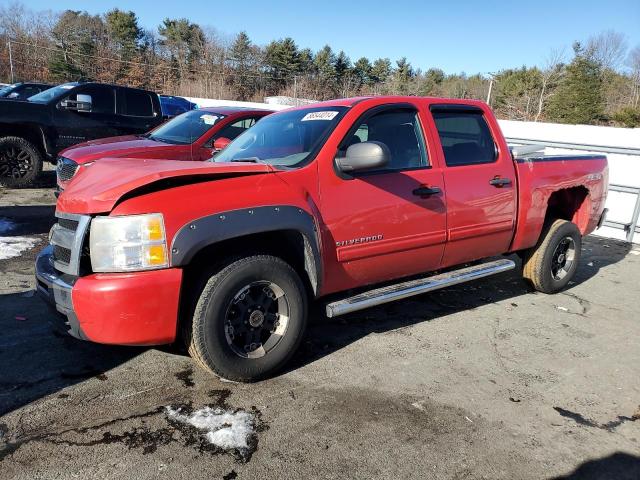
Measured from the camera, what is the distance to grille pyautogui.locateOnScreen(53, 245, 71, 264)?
3023mm

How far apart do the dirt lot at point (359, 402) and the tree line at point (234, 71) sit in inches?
1383

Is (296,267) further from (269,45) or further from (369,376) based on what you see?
(269,45)

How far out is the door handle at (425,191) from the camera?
3.85 metres

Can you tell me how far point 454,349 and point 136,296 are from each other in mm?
2428

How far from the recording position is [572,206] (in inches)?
223

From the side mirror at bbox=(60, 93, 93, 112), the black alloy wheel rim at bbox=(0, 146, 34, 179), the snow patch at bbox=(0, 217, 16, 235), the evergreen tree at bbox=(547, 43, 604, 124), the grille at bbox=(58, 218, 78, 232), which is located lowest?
the snow patch at bbox=(0, 217, 16, 235)

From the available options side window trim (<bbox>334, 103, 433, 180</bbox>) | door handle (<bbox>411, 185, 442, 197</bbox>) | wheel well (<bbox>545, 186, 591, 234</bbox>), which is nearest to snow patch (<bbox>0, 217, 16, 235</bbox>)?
side window trim (<bbox>334, 103, 433, 180</bbox>)

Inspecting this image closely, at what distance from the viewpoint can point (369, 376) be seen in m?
3.41

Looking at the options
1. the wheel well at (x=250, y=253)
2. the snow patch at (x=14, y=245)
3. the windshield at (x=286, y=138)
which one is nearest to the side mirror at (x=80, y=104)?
the snow patch at (x=14, y=245)

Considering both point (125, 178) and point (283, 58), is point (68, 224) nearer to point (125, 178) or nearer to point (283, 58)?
point (125, 178)

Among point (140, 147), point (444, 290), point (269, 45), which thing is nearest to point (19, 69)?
point (269, 45)

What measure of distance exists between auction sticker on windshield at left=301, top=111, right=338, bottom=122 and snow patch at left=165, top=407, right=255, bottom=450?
219 cm

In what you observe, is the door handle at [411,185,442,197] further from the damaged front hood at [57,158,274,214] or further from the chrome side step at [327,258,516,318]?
the damaged front hood at [57,158,274,214]

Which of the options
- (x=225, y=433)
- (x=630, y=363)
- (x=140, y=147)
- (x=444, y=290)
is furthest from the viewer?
(x=140, y=147)
